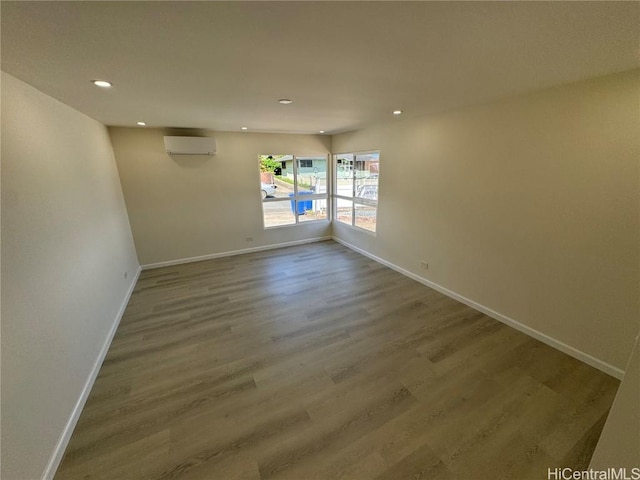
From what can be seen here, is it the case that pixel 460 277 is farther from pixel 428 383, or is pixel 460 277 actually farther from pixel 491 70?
pixel 491 70

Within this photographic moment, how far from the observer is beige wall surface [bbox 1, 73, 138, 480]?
4.42 feet

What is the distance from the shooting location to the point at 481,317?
2.98 meters

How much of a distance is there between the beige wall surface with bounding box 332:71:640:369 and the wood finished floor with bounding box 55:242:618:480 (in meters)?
0.38

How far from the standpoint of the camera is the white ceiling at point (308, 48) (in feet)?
3.48

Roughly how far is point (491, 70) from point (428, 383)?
2406mm

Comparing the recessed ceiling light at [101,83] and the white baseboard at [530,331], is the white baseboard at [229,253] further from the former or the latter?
the recessed ceiling light at [101,83]

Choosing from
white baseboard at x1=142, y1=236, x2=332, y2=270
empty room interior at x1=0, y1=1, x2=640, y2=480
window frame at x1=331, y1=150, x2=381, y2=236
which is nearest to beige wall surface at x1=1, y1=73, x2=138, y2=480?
empty room interior at x1=0, y1=1, x2=640, y2=480

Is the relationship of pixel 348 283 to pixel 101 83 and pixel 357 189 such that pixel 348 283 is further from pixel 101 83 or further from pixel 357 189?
pixel 101 83

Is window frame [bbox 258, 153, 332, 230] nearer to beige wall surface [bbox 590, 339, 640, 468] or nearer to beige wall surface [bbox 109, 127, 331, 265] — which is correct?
beige wall surface [bbox 109, 127, 331, 265]

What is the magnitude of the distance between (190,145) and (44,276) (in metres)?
3.19

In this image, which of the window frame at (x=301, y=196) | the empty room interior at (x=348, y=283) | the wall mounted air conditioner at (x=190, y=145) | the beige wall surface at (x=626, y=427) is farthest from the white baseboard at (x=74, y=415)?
the window frame at (x=301, y=196)

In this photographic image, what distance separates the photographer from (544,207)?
2391 millimetres

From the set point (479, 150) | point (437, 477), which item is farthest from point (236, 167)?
point (437, 477)

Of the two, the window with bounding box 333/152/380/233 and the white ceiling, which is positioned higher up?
the white ceiling
